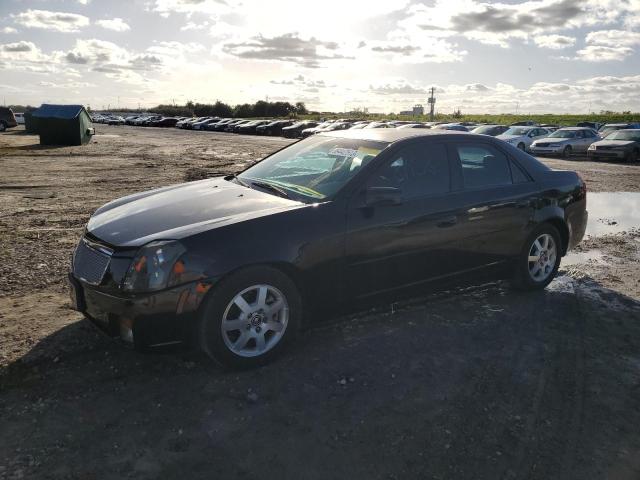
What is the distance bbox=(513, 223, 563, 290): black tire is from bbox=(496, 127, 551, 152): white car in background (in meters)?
21.6

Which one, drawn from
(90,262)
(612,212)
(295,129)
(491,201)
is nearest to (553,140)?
(612,212)

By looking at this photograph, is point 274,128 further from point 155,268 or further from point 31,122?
point 155,268

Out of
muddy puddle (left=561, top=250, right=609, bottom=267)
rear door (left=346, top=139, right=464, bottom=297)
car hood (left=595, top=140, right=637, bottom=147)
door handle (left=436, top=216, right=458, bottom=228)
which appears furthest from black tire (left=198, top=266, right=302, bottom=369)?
car hood (left=595, top=140, right=637, bottom=147)

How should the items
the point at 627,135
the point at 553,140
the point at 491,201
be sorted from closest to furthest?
the point at 491,201, the point at 627,135, the point at 553,140

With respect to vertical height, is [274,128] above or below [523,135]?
above

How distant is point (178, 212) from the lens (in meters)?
3.82

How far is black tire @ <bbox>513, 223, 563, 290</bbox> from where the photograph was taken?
510 centimetres

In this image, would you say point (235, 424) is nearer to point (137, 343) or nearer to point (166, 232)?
point (137, 343)

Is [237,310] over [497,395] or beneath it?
over

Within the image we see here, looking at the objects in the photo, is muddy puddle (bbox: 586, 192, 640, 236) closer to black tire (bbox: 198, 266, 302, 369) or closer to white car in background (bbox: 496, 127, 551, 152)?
black tire (bbox: 198, 266, 302, 369)

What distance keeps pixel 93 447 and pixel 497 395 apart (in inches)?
93.7

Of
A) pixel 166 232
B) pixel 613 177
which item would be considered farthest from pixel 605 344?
pixel 613 177

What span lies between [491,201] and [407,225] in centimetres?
106

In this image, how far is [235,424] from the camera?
2.98 m
